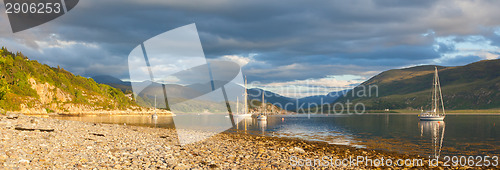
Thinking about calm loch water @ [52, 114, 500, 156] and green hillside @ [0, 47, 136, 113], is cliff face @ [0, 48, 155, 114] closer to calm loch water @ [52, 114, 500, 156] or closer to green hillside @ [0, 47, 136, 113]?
green hillside @ [0, 47, 136, 113]

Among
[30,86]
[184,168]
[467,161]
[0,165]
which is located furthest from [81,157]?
[30,86]

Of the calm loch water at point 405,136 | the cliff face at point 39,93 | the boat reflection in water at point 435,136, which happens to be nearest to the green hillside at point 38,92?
the cliff face at point 39,93

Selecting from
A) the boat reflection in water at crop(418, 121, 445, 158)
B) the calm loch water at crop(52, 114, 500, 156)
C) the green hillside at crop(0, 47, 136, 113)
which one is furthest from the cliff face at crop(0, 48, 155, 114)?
the boat reflection in water at crop(418, 121, 445, 158)

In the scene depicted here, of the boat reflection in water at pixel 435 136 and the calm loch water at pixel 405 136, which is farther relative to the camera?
the calm loch water at pixel 405 136

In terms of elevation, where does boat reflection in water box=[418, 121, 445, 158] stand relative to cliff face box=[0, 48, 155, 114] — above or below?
below

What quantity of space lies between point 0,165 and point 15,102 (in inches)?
4206

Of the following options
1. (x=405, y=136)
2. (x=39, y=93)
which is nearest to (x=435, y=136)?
(x=405, y=136)

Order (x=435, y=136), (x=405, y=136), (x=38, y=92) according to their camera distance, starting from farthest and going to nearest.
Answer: (x=38, y=92), (x=435, y=136), (x=405, y=136)

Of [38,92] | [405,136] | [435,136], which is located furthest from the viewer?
[38,92]

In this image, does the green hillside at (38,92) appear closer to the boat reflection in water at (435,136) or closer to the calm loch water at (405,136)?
the calm loch water at (405,136)

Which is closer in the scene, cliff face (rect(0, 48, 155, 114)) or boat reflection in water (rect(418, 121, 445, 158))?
boat reflection in water (rect(418, 121, 445, 158))

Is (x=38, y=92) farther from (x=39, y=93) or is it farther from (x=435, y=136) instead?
(x=435, y=136)

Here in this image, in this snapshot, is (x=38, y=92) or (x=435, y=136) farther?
(x=38, y=92)

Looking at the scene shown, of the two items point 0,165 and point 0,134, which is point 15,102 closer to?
point 0,134
